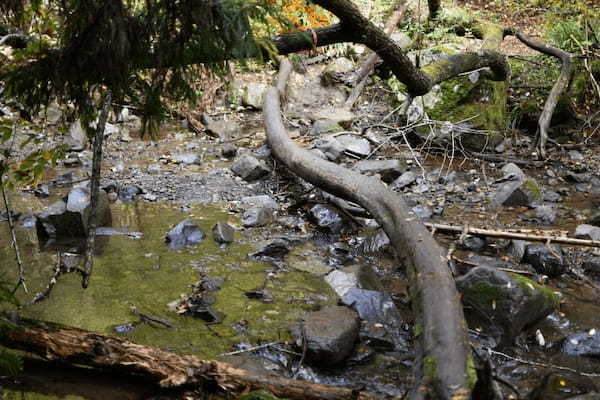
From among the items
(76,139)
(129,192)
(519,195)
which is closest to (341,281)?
(519,195)

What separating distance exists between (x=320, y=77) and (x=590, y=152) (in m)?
5.61

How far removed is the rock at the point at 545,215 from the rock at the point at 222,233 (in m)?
3.52

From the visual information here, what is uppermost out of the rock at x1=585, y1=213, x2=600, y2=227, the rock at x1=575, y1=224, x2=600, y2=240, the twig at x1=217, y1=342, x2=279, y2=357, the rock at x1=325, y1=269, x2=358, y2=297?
the twig at x1=217, y1=342, x2=279, y2=357

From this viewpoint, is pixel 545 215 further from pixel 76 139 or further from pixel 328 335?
pixel 76 139

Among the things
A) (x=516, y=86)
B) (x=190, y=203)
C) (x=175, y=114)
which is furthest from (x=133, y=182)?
(x=516, y=86)

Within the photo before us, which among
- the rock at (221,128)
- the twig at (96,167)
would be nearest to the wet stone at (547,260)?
the twig at (96,167)

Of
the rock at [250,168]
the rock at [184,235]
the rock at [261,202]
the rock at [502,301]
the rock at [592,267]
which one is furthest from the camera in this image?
the rock at [250,168]

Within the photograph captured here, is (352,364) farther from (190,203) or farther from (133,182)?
(133,182)

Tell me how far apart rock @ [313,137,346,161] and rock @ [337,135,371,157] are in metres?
0.11

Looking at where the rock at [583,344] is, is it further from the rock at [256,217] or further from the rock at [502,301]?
the rock at [256,217]

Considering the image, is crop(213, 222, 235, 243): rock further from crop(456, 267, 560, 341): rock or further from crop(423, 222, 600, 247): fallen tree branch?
crop(456, 267, 560, 341): rock

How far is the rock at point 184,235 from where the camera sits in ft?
17.1

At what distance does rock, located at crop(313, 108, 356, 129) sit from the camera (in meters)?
8.97

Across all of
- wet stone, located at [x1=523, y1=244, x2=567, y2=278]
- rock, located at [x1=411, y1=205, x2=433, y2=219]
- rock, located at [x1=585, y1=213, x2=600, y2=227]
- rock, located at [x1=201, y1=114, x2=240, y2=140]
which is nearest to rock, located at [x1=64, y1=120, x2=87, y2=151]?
rock, located at [x1=201, y1=114, x2=240, y2=140]
